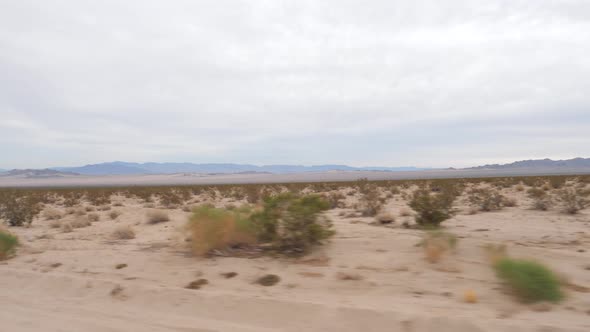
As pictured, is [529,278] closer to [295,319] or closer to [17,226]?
[295,319]

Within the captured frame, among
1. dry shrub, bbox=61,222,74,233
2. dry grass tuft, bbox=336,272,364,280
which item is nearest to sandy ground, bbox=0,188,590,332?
dry grass tuft, bbox=336,272,364,280

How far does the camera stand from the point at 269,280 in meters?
5.92

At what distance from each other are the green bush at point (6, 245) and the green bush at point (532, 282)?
10.1m

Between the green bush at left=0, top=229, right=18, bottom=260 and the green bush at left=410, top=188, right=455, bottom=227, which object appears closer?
the green bush at left=0, top=229, right=18, bottom=260

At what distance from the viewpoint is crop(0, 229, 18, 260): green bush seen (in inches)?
333

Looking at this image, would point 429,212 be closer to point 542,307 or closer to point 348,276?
point 348,276

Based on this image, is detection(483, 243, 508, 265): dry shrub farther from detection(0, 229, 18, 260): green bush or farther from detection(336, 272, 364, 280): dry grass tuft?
detection(0, 229, 18, 260): green bush

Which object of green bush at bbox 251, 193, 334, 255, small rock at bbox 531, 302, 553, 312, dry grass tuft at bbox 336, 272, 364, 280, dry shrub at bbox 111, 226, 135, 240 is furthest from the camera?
dry shrub at bbox 111, 226, 135, 240

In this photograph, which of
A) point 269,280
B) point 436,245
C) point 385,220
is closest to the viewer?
point 269,280

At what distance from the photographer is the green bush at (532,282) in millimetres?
4531

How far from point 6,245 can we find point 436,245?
30.7ft

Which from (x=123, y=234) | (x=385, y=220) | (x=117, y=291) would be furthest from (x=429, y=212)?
(x=123, y=234)

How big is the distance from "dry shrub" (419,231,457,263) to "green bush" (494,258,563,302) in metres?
1.31

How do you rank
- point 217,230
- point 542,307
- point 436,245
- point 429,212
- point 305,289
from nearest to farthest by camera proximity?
1. point 542,307
2. point 305,289
3. point 436,245
4. point 217,230
5. point 429,212
